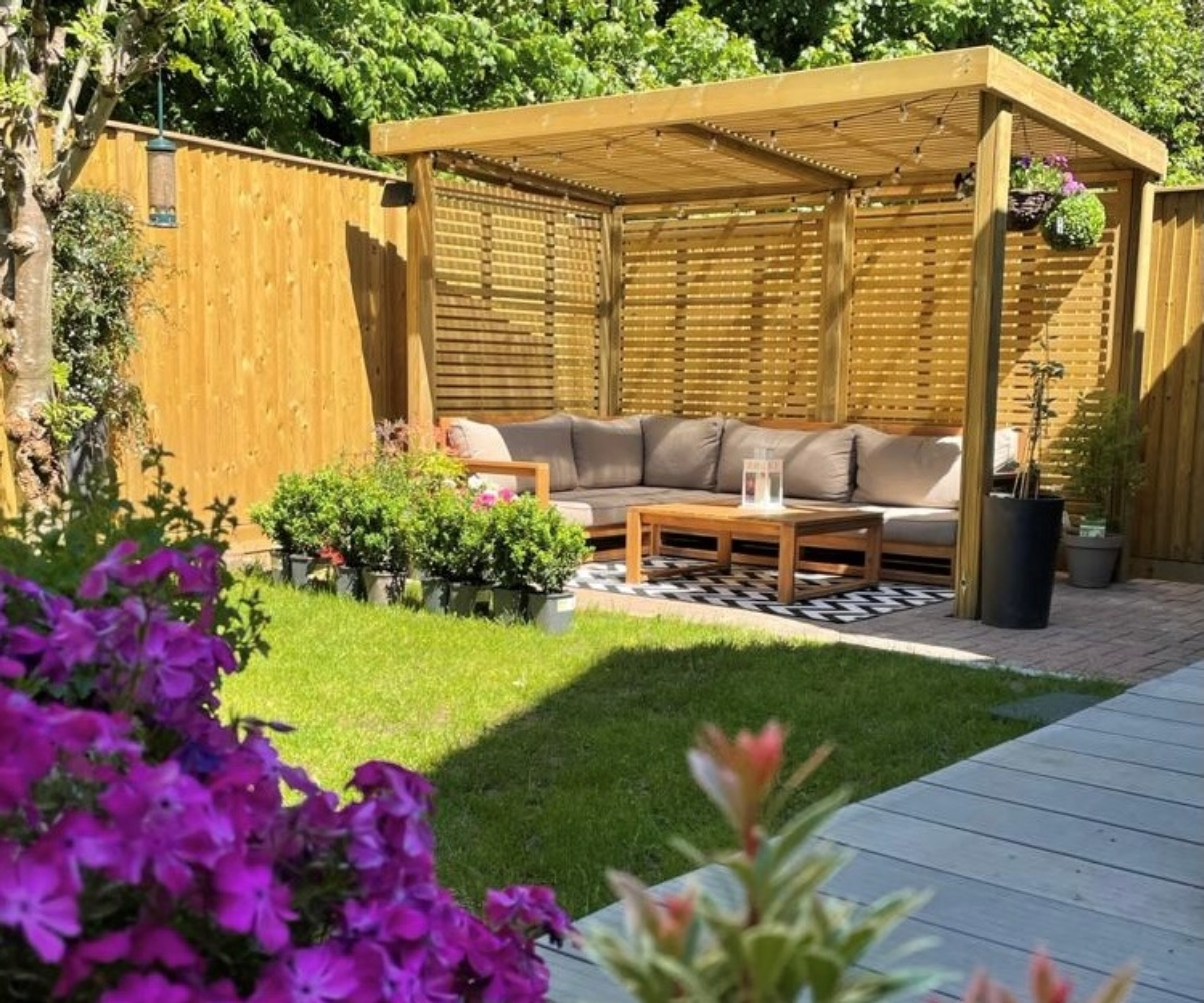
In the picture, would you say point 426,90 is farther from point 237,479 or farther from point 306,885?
point 306,885

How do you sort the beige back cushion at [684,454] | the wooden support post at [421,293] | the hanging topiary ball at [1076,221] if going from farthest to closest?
the beige back cushion at [684,454], the wooden support post at [421,293], the hanging topiary ball at [1076,221]

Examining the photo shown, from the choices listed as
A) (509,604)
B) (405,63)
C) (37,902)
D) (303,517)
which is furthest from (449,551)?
(405,63)

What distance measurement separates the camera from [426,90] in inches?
442

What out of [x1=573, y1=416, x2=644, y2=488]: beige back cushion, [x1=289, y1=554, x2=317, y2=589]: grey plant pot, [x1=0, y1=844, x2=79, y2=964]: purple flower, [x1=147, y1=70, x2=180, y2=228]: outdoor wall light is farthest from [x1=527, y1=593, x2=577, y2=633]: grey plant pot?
[x1=0, y1=844, x2=79, y2=964]: purple flower

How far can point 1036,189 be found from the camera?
21.6 feet

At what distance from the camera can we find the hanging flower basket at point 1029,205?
21.5 ft

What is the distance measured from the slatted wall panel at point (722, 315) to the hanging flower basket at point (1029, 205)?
2.12 meters

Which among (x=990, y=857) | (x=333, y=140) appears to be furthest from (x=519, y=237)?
(x=990, y=857)

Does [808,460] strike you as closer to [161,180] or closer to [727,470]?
[727,470]

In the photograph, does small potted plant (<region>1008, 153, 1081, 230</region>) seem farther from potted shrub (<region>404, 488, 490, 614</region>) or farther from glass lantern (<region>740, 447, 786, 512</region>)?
potted shrub (<region>404, 488, 490, 614</region>)

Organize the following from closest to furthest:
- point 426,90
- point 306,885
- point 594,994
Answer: point 306,885 < point 594,994 < point 426,90

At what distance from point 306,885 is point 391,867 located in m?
0.06

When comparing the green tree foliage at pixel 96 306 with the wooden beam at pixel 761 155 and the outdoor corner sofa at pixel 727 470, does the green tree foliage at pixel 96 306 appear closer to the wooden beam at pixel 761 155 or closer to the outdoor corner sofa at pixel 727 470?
the outdoor corner sofa at pixel 727 470

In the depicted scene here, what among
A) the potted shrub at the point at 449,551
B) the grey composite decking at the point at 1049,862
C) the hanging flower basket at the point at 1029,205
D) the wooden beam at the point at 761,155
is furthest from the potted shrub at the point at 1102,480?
the grey composite decking at the point at 1049,862
